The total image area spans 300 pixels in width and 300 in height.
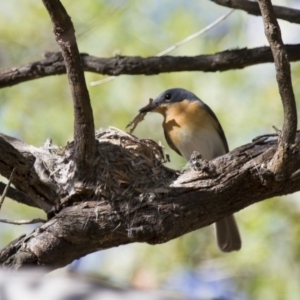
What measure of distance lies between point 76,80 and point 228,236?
3409 millimetres

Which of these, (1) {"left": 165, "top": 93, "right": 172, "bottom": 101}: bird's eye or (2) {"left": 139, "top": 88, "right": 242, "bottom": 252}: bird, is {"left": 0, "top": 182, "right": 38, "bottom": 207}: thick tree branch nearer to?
(2) {"left": 139, "top": 88, "right": 242, "bottom": 252}: bird

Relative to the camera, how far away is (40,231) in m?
2.82

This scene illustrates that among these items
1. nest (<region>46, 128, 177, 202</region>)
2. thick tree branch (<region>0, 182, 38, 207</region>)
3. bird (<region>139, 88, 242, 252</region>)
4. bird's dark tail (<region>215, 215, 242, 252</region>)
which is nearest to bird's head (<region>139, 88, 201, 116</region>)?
bird (<region>139, 88, 242, 252</region>)

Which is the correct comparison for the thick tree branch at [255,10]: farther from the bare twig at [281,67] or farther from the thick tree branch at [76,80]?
the thick tree branch at [76,80]

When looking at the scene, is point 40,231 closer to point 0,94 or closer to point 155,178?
point 155,178

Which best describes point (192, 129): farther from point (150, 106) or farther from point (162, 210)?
point (162, 210)

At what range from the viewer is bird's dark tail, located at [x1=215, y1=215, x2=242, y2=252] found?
18.1 feet

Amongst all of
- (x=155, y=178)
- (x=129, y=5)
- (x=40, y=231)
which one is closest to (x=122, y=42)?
(x=129, y=5)

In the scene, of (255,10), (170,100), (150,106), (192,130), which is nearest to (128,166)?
(255,10)

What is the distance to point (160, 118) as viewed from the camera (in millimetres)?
7098

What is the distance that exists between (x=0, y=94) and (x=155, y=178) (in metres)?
3.37

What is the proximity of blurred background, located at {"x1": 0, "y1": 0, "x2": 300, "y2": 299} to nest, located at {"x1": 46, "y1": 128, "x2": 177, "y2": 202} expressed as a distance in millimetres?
2561

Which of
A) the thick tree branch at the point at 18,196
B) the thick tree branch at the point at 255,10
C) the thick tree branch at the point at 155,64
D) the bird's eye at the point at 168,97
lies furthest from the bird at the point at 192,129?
the thick tree branch at the point at 18,196

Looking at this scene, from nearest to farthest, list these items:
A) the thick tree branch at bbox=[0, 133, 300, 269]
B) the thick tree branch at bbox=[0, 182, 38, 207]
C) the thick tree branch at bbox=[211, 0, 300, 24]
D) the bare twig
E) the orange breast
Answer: the bare twig < the thick tree branch at bbox=[0, 133, 300, 269] < the thick tree branch at bbox=[0, 182, 38, 207] < the thick tree branch at bbox=[211, 0, 300, 24] < the orange breast
